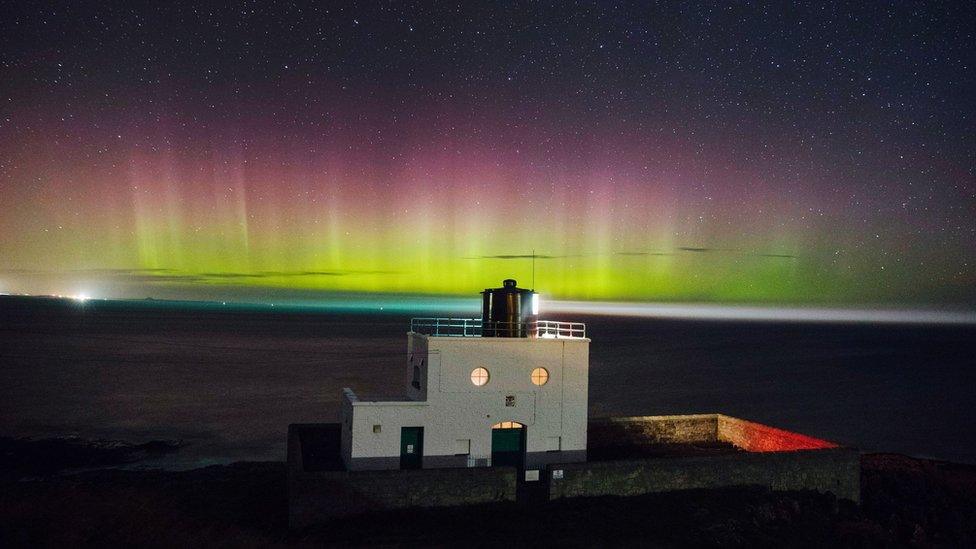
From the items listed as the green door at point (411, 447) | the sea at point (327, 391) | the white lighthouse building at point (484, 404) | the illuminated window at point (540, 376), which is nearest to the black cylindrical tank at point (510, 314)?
the white lighthouse building at point (484, 404)

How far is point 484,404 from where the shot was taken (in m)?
18.1

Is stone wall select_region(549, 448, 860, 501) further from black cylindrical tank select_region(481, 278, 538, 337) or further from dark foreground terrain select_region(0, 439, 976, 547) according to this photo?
black cylindrical tank select_region(481, 278, 538, 337)

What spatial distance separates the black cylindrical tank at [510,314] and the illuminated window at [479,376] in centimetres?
143

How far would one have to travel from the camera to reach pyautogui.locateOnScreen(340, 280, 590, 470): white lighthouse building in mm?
17516

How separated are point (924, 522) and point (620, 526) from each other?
8.84 m

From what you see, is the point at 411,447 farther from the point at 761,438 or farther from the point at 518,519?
the point at 761,438

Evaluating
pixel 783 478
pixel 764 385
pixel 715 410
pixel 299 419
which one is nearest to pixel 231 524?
pixel 783 478

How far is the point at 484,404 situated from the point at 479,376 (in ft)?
2.39

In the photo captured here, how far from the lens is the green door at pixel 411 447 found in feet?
58.0

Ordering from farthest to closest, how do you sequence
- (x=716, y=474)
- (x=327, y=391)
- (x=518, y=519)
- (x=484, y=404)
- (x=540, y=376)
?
1. (x=327, y=391)
2. (x=540, y=376)
3. (x=484, y=404)
4. (x=716, y=474)
5. (x=518, y=519)

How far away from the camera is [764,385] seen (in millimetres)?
63125

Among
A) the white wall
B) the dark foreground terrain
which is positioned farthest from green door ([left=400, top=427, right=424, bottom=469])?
the dark foreground terrain

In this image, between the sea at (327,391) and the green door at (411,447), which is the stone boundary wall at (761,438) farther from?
the sea at (327,391)

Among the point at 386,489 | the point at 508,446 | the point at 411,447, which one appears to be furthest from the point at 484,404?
the point at 386,489
